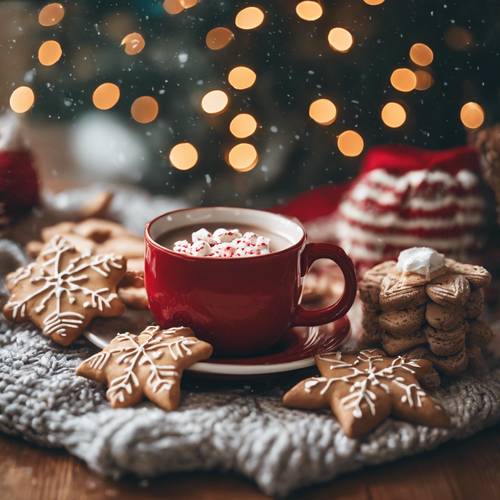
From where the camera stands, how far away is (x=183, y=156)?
1.12 meters

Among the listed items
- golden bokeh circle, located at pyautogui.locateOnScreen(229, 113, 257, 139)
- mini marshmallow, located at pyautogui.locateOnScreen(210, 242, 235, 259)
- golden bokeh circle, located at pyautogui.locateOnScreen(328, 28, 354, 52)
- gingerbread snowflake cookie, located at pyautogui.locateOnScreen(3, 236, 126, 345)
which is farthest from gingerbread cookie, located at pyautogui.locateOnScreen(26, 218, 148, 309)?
golden bokeh circle, located at pyautogui.locateOnScreen(328, 28, 354, 52)

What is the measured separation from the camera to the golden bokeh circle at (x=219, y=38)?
0.99 m

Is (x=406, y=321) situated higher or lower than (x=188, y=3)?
lower

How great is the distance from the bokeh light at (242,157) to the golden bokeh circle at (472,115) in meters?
0.35

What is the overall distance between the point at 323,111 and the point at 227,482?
0.62m

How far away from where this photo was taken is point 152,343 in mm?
658

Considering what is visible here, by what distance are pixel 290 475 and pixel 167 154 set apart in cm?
68

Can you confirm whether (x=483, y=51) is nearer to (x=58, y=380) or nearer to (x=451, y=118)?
(x=451, y=118)

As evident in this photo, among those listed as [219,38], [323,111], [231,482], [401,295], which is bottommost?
[231,482]

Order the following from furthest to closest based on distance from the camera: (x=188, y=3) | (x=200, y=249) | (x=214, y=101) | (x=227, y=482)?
(x=214, y=101)
(x=188, y=3)
(x=200, y=249)
(x=227, y=482)

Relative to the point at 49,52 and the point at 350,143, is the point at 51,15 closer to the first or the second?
the point at 49,52

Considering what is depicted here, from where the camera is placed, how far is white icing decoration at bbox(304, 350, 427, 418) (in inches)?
23.9

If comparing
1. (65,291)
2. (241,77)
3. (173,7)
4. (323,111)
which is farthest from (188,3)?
(65,291)

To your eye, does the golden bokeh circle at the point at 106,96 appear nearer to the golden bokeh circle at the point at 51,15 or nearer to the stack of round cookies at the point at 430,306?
the golden bokeh circle at the point at 51,15
